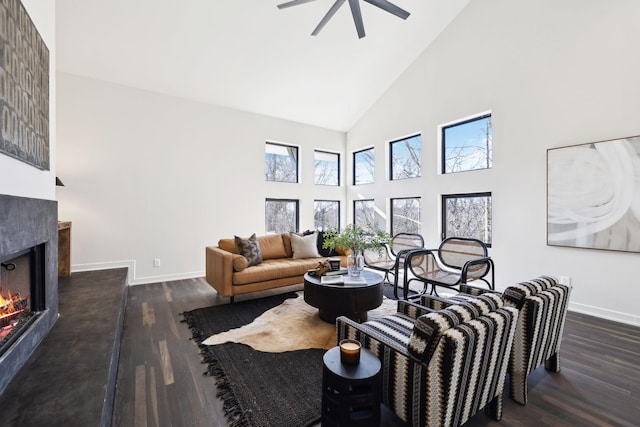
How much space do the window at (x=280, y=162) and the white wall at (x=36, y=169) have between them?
11.9ft

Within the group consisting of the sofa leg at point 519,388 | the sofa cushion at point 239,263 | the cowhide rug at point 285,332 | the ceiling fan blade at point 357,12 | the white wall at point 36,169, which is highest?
the ceiling fan blade at point 357,12

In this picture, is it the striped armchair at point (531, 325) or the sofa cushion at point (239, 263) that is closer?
the striped armchair at point (531, 325)

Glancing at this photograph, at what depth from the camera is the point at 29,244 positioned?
171cm

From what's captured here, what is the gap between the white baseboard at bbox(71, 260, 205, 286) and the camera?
4195 mm

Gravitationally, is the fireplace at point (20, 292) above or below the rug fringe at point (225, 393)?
above

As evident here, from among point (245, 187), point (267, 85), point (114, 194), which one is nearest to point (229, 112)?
point (267, 85)

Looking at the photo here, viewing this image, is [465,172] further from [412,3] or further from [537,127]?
[412,3]

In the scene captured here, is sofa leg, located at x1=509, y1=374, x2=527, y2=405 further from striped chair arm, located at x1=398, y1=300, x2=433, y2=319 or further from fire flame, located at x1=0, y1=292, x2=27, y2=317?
fire flame, located at x1=0, y1=292, x2=27, y2=317

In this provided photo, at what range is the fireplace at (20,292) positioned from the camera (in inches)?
62.7

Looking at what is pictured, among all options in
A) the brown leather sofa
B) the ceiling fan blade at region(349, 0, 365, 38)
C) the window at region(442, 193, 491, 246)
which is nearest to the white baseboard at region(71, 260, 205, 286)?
Answer: the brown leather sofa

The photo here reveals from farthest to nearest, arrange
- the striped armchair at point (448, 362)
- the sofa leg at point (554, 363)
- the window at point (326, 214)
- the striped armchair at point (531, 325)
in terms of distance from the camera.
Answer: the window at point (326, 214) → the sofa leg at point (554, 363) → the striped armchair at point (531, 325) → the striped armchair at point (448, 362)

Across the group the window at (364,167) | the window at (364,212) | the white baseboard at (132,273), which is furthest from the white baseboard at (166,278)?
the window at (364,167)

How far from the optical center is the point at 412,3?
162 inches

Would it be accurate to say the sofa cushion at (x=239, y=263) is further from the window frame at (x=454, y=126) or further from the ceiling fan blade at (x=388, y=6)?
the window frame at (x=454, y=126)
